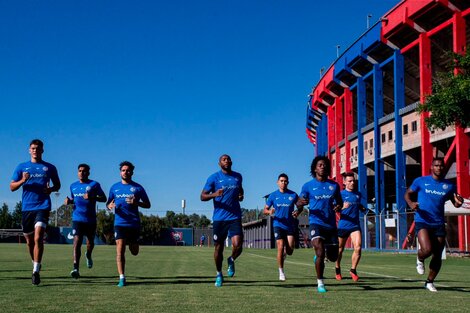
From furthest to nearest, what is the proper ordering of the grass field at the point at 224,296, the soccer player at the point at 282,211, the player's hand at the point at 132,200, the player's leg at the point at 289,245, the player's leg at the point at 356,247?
the player's leg at the point at 289,245, the soccer player at the point at 282,211, the player's leg at the point at 356,247, the player's hand at the point at 132,200, the grass field at the point at 224,296

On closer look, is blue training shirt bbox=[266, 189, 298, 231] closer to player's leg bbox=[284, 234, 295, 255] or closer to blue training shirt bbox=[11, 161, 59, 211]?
player's leg bbox=[284, 234, 295, 255]

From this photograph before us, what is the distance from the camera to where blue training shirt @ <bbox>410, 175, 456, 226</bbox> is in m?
10.8

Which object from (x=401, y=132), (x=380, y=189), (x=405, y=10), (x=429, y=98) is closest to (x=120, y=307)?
(x=429, y=98)

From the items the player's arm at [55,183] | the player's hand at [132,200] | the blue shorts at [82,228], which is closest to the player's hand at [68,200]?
the blue shorts at [82,228]

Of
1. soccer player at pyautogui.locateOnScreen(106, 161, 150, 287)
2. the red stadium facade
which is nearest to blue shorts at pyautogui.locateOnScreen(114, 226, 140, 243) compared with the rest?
soccer player at pyautogui.locateOnScreen(106, 161, 150, 287)

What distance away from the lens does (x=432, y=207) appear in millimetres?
10852

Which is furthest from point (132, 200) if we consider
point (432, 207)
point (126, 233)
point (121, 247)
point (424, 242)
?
point (432, 207)

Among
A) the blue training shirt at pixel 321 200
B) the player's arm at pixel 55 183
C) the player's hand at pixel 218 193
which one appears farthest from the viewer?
the player's arm at pixel 55 183

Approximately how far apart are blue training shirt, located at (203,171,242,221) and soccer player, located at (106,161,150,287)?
46.1 inches

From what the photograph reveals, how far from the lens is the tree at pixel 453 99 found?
24023 mm

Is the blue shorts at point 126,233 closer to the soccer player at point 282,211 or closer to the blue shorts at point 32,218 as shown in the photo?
the blue shorts at point 32,218

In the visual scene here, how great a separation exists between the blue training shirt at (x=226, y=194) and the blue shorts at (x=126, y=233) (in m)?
1.44

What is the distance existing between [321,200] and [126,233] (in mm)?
3380

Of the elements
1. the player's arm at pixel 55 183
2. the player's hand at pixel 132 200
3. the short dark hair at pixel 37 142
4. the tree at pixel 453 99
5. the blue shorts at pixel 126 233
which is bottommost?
the blue shorts at pixel 126 233
